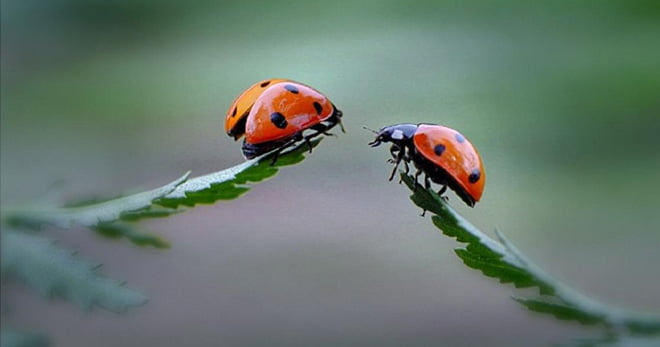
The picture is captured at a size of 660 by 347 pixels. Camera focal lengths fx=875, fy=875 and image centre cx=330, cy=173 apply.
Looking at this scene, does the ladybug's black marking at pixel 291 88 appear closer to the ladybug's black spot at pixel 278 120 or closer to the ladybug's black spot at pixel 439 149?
the ladybug's black spot at pixel 278 120

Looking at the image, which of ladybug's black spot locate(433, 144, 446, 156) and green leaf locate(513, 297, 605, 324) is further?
ladybug's black spot locate(433, 144, 446, 156)

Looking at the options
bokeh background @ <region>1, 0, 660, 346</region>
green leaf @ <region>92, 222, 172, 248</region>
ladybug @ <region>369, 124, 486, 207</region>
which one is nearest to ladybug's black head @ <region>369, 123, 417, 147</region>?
ladybug @ <region>369, 124, 486, 207</region>

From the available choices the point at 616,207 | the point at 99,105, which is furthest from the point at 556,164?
the point at 99,105

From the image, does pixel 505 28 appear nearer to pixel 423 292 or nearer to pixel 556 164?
pixel 556 164

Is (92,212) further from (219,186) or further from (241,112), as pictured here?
(241,112)

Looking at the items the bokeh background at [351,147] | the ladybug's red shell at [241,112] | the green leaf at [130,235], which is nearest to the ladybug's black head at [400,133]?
the ladybug's red shell at [241,112]

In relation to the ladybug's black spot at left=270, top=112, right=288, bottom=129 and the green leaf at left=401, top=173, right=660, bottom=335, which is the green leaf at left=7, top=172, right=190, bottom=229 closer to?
the green leaf at left=401, top=173, right=660, bottom=335
